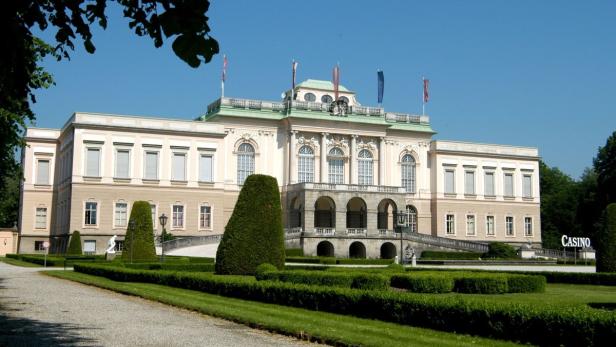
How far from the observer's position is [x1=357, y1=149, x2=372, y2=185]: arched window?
66.2 metres

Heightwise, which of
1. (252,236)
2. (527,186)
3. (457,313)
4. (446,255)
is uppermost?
(527,186)

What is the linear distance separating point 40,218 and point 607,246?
159 feet

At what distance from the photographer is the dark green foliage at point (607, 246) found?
29.2 m

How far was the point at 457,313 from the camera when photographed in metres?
12.2

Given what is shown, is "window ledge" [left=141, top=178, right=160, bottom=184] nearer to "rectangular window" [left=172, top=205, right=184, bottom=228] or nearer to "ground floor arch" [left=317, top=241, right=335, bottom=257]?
"rectangular window" [left=172, top=205, right=184, bottom=228]

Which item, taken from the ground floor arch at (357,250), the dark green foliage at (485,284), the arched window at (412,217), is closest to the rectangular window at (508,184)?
the arched window at (412,217)

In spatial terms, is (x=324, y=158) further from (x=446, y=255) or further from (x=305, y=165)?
(x=446, y=255)

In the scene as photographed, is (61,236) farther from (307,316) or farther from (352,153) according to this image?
(307,316)

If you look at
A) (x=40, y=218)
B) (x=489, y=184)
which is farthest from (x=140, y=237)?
(x=489, y=184)

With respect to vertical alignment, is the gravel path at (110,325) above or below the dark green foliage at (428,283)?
below

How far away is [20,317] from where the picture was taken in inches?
560

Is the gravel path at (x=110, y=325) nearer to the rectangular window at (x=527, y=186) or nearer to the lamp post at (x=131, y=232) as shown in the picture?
the lamp post at (x=131, y=232)

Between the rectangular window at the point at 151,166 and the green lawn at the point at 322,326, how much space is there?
4280 centimetres

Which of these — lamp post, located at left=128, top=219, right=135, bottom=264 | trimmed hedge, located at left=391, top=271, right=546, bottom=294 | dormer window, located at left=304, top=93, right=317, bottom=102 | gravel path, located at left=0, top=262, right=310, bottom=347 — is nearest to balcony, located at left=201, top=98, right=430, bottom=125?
dormer window, located at left=304, top=93, right=317, bottom=102
